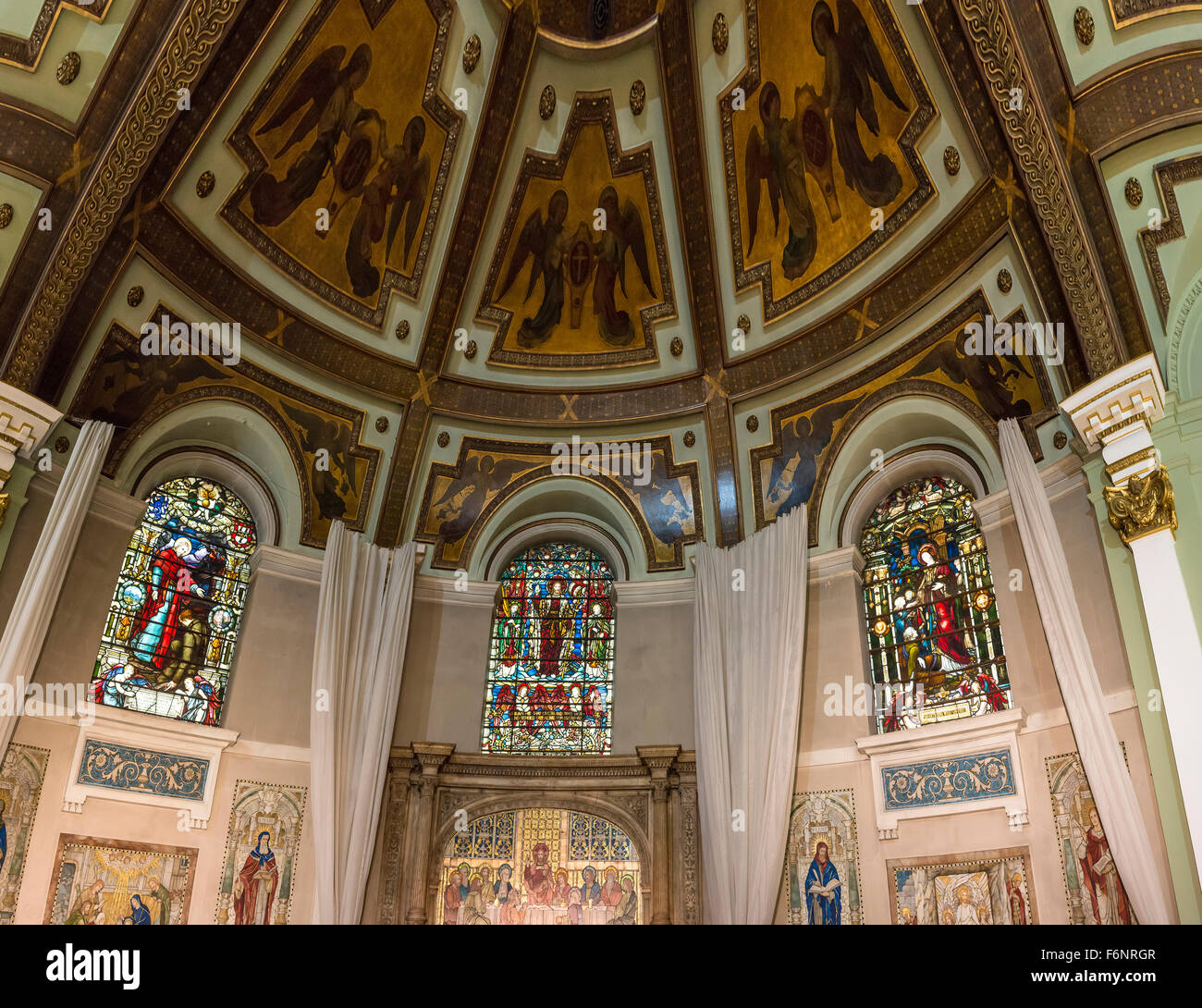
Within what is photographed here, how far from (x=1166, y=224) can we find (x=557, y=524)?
9355mm

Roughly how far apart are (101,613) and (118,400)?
2777mm

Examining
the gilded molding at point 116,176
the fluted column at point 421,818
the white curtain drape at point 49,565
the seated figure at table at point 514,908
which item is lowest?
the seated figure at table at point 514,908

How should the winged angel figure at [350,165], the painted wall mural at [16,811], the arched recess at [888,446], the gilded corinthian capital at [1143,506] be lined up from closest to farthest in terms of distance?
the gilded corinthian capital at [1143,506], the painted wall mural at [16,811], the arched recess at [888,446], the winged angel figure at [350,165]

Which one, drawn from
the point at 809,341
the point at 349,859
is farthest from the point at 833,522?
the point at 349,859

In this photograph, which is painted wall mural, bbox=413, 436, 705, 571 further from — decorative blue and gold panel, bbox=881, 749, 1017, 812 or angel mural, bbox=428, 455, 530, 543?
decorative blue and gold panel, bbox=881, 749, 1017, 812

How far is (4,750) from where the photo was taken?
10180 millimetres

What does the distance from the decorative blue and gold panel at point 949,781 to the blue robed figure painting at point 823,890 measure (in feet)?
3.22

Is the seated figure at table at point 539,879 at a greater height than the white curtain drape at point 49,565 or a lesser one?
lesser

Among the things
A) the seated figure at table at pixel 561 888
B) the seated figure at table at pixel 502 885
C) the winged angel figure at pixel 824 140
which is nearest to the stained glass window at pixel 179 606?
the seated figure at table at pixel 502 885

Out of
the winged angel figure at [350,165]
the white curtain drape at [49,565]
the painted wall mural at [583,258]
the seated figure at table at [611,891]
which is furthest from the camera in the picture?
the painted wall mural at [583,258]

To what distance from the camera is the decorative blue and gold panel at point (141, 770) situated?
36.6ft

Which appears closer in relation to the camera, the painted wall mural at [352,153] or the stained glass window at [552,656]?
the painted wall mural at [352,153]

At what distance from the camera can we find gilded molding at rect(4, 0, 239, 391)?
1080 cm

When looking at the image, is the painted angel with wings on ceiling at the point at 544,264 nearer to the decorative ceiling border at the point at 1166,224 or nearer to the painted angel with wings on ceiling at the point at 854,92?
the painted angel with wings on ceiling at the point at 854,92
